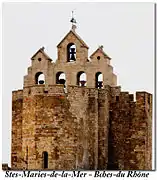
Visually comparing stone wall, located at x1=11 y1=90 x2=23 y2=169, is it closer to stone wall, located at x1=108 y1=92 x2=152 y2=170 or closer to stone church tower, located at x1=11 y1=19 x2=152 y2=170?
stone church tower, located at x1=11 y1=19 x2=152 y2=170

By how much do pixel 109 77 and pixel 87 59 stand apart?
87 centimetres

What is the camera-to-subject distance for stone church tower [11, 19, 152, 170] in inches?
2016

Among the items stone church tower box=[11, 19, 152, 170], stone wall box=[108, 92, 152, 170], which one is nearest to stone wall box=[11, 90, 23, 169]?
stone church tower box=[11, 19, 152, 170]

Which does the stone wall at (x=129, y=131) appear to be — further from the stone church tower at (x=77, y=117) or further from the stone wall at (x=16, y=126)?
the stone wall at (x=16, y=126)

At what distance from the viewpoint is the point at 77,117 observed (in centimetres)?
5147

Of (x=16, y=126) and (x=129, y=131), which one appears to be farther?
(x=129, y=131)

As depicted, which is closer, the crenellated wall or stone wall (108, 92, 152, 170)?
the crenellated wall

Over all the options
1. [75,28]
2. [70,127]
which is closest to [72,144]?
[70,127]

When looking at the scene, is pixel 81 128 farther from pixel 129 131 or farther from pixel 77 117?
pixel 129 131

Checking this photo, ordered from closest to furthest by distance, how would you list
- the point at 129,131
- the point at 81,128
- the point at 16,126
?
the point at 81,128 < the point at 16,126 < the point at 129,131

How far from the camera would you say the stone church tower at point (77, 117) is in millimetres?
51219

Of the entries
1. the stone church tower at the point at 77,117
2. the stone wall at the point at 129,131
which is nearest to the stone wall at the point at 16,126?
the stone church tower at the point at 77,117

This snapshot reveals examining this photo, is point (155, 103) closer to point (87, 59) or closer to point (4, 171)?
point (87, 59)

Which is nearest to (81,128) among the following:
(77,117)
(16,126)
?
(77,117)
